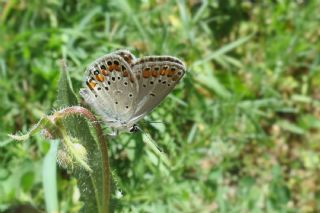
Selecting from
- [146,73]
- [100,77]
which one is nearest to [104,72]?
[100,77]

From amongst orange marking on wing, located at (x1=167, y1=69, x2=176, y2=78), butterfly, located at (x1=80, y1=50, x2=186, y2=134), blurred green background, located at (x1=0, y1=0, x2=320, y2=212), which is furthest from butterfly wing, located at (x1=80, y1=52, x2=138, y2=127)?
blurred green background, located at (x1=0, y1=0, x2=320, y2=212)

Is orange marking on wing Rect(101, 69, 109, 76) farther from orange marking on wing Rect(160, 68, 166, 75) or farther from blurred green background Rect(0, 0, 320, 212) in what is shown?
blurred green background Rect(0, 0, 320, 212)

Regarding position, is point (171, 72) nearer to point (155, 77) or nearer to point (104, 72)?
point (155, 77)

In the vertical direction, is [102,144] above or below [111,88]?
below

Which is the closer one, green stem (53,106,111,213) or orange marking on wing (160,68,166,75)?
green stem (53,106,111,213)

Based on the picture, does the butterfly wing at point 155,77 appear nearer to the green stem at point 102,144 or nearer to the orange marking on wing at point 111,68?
the orange marking on wing at point 111,68

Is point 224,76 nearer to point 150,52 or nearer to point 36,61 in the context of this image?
point 150,52
